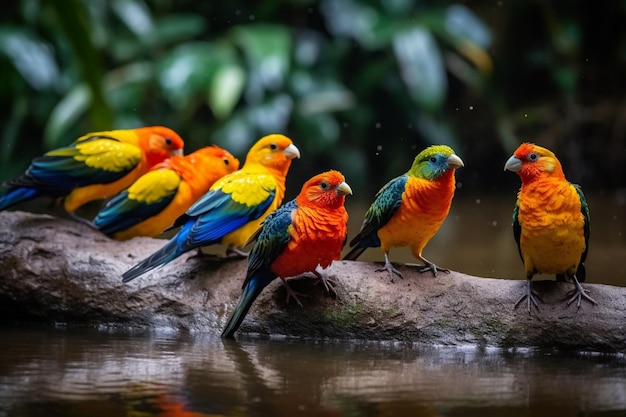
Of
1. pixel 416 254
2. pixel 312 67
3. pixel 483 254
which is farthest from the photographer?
pixel 312 67

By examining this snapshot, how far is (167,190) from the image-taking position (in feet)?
15.1

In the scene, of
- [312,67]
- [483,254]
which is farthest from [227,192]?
[312,67]

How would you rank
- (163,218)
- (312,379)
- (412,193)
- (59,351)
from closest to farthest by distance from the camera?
(312,379)
(59,351)
(412,193)
(163,218)

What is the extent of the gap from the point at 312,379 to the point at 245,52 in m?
6.40

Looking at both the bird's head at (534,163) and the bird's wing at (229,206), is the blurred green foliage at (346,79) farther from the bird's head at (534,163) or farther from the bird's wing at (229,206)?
the bird's head at (534,163)

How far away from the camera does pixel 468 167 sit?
10180 mm

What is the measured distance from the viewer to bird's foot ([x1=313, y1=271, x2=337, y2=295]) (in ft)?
13.0

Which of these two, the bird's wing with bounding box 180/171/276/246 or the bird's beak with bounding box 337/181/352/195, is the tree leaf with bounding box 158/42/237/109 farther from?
the bird's beak with bounding box 337/181/352/195

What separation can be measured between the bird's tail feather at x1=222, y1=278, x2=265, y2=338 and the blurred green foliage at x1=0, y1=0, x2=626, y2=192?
4.61m

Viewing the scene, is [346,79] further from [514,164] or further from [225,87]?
[514,164]

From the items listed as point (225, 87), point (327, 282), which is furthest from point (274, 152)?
point (225, 87)

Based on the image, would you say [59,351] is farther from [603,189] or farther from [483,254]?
[603,189]

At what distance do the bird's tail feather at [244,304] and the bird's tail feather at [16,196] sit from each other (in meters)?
1.59

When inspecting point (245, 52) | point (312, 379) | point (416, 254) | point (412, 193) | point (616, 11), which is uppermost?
point (616, 11)
